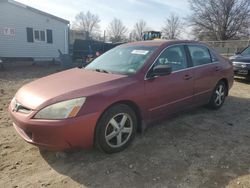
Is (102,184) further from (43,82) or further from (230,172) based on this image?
(43,82)

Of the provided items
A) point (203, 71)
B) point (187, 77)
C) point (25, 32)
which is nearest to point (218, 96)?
point (203, 71)

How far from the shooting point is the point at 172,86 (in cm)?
405

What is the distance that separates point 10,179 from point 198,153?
8.27ft

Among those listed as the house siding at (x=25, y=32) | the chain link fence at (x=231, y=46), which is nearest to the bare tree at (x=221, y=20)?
the chain link fence at (x=231, y=46)

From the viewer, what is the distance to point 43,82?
3752 millimetres

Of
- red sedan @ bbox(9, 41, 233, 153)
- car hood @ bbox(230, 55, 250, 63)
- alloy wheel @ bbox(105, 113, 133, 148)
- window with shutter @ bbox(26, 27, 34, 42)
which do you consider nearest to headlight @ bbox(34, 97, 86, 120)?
red sedan @ bbox(9, 41, 233, 153)

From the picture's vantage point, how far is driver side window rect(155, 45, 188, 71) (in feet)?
13.3

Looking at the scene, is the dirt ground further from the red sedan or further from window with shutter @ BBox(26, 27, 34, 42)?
window with shutter @ BBox(26, 27, 34, 42)

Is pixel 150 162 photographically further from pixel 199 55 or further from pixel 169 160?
pixel 199 55

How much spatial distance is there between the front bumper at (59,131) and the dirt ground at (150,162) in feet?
1.19

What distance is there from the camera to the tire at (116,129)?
3164mm

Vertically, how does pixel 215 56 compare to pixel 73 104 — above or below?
above

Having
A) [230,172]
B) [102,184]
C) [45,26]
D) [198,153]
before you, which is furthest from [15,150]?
[45,26]

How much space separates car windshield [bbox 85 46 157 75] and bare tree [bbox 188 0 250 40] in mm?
41940
